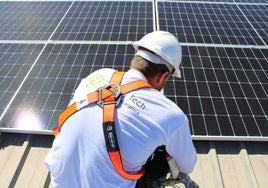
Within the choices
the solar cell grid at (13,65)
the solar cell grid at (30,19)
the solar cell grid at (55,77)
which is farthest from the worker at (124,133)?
the solar cell grid at (30,19)

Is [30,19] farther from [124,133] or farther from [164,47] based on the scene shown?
[124,133]

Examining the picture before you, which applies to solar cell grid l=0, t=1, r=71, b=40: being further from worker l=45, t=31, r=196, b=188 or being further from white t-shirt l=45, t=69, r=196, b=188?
white t-shirt l=45, t=69, r=196, b=188

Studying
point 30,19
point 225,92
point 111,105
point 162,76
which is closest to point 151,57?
point 162,76

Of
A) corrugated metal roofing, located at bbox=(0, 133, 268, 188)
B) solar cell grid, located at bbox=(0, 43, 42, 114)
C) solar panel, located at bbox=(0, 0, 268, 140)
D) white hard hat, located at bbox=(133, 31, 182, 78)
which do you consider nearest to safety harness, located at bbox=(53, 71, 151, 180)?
white hard hat, located at bbox=(133, 31, 182, 78)

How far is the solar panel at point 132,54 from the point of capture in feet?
20.7

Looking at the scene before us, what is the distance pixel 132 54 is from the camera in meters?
8.27

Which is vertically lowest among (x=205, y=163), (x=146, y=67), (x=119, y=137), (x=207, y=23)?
(x=207, y=23)

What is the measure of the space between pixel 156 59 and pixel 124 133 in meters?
0.91

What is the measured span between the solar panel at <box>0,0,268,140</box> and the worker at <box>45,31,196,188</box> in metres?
2.90

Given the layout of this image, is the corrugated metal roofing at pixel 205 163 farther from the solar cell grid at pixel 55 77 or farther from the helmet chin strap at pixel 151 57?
the helmet chin strap at pixel 151 57

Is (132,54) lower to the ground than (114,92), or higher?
lower

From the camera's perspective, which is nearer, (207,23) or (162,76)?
(162,76)

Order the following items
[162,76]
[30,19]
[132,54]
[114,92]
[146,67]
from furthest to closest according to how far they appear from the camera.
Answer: [30,19] → [132,54] → [162,76] → [146,67] → [114,92]

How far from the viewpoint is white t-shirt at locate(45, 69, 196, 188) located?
9.63 ft
